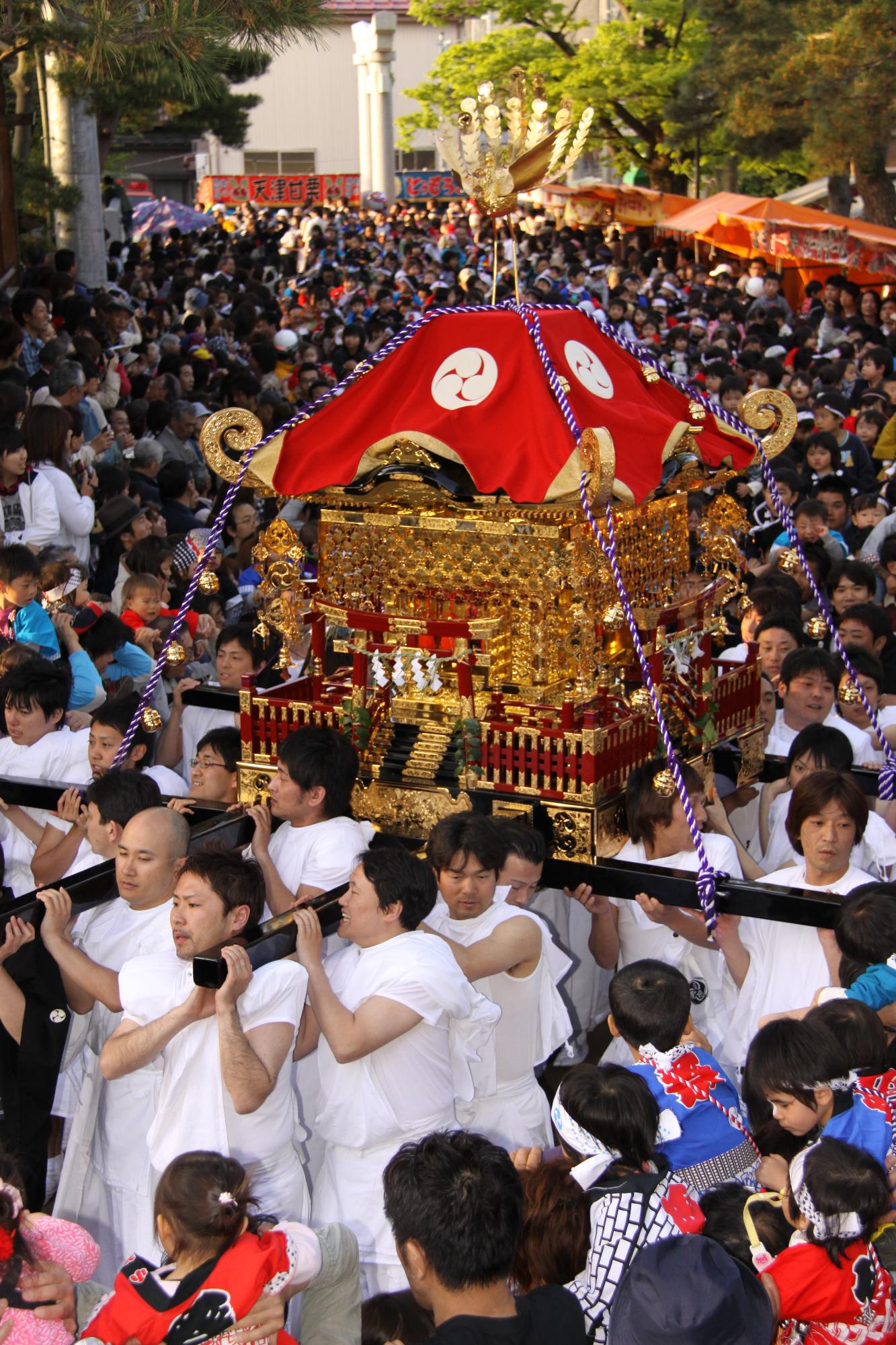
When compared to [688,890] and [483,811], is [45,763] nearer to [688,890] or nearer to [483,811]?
[483,811]

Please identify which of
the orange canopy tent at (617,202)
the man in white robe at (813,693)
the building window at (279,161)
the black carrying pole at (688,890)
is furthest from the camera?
the building window at (279,161)

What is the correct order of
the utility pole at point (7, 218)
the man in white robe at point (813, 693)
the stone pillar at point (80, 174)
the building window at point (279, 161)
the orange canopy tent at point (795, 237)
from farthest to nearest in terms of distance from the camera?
the building window at point (279, 161) → the orange canopy tent at point (795, 237) → the stone pillar at point (80, 174) → the utility pole at point (7, 218) → the man in white robe at point (813, 693)

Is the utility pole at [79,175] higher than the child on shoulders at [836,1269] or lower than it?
higher

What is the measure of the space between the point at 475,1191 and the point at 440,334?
3.42m

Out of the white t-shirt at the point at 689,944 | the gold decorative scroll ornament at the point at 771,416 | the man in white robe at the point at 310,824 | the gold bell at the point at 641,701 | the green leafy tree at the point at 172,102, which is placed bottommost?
the white t-shirt at the point at 689,944

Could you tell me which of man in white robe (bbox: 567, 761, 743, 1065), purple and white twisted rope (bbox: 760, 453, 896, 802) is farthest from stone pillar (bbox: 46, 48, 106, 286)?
man in white robe (bbox: 567, 761, 743, 1065)

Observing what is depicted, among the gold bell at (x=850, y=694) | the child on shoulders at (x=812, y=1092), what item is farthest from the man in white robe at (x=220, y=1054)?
the gold bell at (x=850, y=694)

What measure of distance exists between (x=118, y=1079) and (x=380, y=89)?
115 ft

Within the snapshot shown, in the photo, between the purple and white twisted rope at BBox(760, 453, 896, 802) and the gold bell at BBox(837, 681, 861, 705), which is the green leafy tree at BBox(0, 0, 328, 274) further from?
the gold bell at BBox(837, 681, 861, 705)

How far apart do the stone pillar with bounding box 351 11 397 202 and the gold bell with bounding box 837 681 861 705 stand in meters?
33.0

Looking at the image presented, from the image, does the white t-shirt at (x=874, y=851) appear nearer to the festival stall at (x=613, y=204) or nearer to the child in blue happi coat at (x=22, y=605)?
the child in blue happi coat at (x=22, y=605)

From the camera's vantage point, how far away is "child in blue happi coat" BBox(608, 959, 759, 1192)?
128 inches

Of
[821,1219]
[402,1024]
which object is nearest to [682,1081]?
[821,1219]

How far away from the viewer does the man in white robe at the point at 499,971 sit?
4.10 metres
